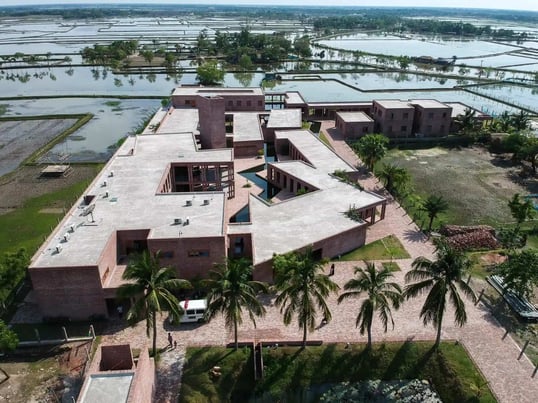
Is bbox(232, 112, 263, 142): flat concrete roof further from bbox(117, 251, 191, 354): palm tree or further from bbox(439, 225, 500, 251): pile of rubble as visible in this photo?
bbox(117, 251, 191, 354): palm tree

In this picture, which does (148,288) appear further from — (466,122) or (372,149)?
(466,122)

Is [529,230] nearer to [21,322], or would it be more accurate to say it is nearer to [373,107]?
[373,107]

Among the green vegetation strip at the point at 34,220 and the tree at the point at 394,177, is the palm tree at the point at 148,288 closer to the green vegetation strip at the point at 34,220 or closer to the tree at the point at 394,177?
the green vegetation strip at the point at 34,220

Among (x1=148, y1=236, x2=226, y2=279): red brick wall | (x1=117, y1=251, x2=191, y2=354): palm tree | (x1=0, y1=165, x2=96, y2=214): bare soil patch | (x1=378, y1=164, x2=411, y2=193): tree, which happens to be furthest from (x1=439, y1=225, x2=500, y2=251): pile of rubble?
(x1=0, y1=165, x2=96, y2=214): bare soil patch

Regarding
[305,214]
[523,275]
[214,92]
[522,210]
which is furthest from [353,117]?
[523,275]

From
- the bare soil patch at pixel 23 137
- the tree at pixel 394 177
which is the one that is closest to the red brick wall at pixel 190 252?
the tree at pixel 394 177
